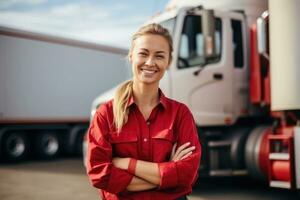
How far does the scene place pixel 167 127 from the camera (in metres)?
1.97

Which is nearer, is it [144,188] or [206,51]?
[144,188]

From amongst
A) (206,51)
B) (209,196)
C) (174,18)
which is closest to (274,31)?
(206,51)

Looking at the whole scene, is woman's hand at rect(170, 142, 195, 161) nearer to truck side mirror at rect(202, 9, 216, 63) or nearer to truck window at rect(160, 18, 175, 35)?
truck side mirror at rect(202, 9, 216, 63)

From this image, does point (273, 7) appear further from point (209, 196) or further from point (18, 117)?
point (18, 117)

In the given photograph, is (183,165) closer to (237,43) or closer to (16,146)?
(237,43)

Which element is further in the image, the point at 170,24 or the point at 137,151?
the point at 170,24

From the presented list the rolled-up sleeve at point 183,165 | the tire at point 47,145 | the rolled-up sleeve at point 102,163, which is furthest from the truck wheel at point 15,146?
the rolled-up sleeve at point 183,165

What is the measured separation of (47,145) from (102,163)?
11320mm

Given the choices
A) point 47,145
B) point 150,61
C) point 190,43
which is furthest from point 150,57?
point 47,145

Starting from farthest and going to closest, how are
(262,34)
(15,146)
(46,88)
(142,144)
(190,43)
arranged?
(46,88), (15,146), (190,43), (262,34), (142,144)

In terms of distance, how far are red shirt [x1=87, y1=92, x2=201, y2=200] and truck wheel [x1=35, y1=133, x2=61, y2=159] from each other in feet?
36.0

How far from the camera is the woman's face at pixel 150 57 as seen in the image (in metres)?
1.94

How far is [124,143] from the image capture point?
194cm

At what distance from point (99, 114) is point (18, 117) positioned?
34.6 ft
